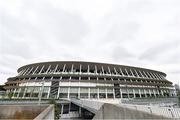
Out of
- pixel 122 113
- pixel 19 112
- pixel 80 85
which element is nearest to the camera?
pixel 122 113

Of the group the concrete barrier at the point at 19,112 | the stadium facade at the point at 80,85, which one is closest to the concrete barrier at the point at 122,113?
the concrete barrier at the point at 19,112

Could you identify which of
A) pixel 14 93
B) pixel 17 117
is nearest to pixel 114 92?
pixel 14 93

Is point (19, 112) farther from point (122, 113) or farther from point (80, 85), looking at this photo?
point (80, 85)

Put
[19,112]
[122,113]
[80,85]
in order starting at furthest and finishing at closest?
[80,85] < [19,112] < [122,113]

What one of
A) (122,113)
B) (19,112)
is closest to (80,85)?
(19,112)

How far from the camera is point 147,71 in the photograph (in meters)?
68.7

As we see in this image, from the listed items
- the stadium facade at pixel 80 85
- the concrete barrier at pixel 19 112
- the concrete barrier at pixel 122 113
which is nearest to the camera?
the concrete barrier at pixel 122 113

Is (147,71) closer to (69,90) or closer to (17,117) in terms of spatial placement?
(69,90)

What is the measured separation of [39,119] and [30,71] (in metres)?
58.3

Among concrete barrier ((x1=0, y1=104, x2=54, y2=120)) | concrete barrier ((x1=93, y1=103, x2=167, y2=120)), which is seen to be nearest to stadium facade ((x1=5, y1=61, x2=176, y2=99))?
concrete barrier ((x1=0, y1=104, x2=54, y2=120))

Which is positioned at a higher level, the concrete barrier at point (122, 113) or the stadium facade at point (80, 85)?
the stadium facade at point (80, 85)

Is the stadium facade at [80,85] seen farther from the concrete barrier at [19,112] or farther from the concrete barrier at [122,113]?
the concrete barrier at [122,113]

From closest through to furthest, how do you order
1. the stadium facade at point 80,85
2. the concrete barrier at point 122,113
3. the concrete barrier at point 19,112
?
the concrete barrier at point 122,113 < the concrete barrier at point 19,112 < the stadium facade at point 80,85

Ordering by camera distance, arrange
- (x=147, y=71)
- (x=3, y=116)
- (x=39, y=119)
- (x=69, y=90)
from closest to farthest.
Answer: (x=39, y=119) < (x=3, y=116) < (x=69, y=90) < (x=147, y=71)
